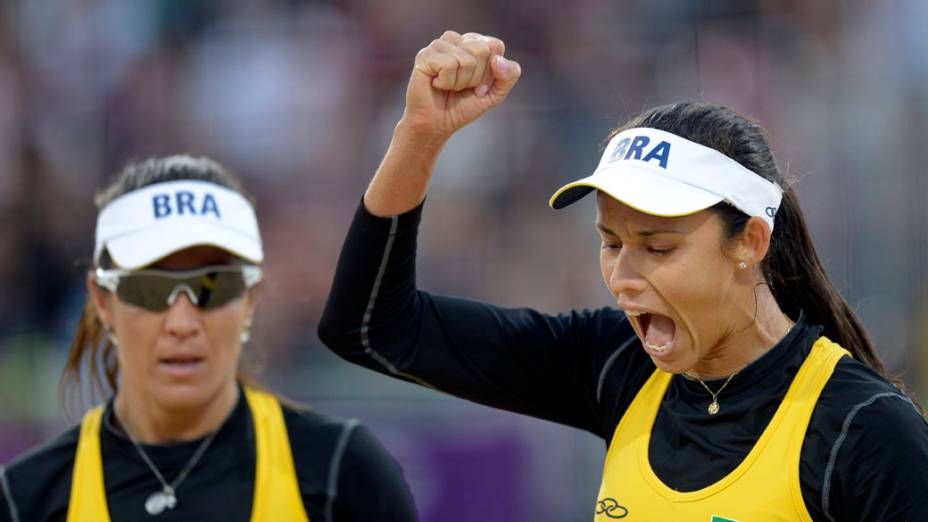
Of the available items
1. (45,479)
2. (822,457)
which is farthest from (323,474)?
(822,457)

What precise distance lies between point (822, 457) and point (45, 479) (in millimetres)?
1728

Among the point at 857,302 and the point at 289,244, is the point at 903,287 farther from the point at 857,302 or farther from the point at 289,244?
the point at 289,244

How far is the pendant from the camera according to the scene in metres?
2.87

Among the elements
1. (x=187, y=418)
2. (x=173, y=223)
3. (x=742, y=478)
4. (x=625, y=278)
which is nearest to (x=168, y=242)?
(x=173, y=223)

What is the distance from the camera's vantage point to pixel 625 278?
7.36 feet

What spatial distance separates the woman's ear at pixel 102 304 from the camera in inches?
124

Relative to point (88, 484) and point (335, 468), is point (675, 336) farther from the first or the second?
point (88, 484)

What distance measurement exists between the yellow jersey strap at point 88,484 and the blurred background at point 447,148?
2.65m

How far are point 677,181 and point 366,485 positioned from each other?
3.48 feet

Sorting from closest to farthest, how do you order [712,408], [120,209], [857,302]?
[712,408], [120,209], [857,302]

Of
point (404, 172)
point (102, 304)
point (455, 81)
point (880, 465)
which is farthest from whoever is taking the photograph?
point (102, 304)

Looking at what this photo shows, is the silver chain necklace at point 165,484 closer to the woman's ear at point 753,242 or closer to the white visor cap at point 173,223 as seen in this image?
the white visor cap at point 173,223

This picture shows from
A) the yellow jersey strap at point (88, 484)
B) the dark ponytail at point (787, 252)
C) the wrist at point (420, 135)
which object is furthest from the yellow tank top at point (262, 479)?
the dark ponytail at point (787, 252)

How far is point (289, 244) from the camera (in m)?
5.93
